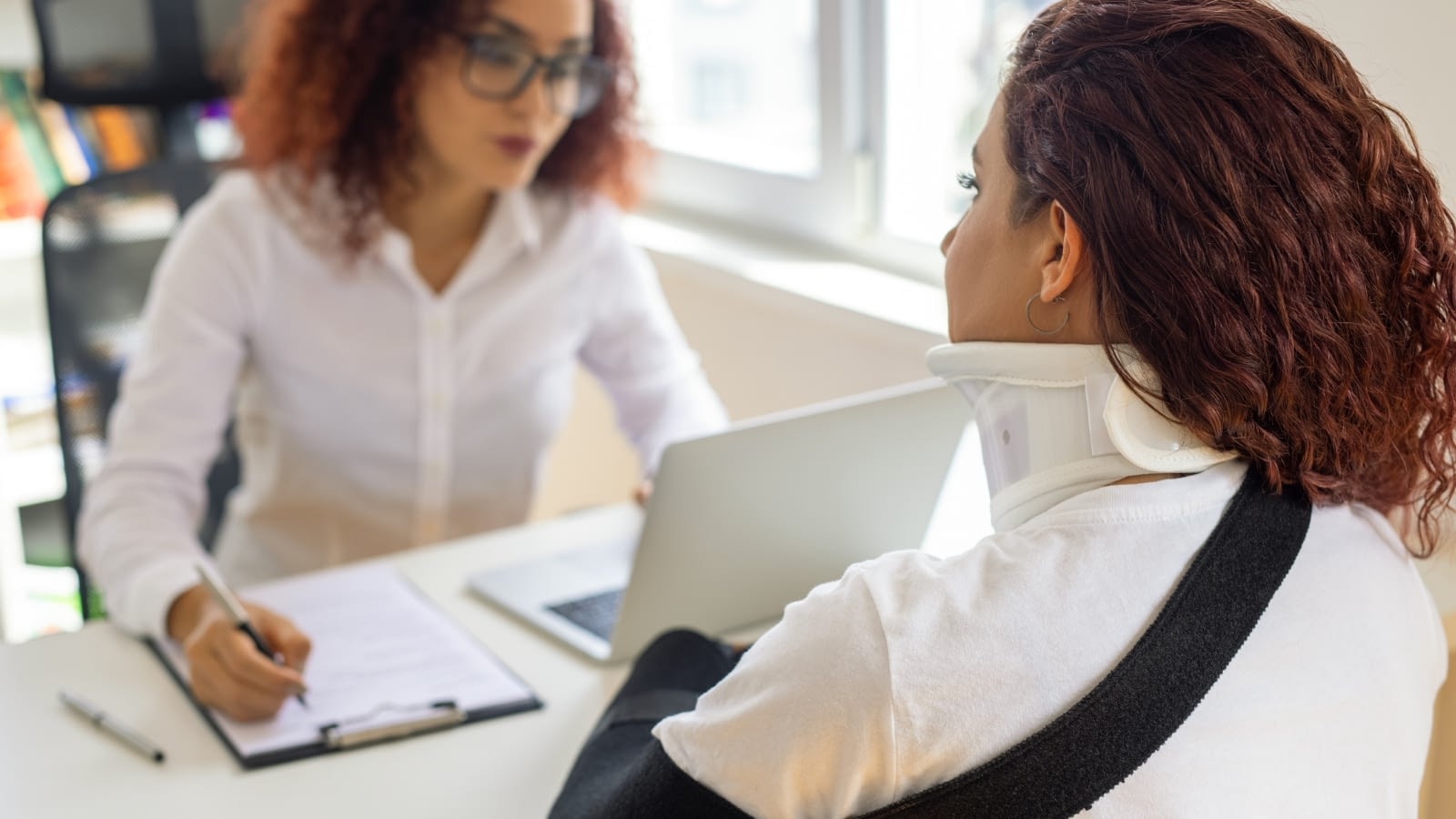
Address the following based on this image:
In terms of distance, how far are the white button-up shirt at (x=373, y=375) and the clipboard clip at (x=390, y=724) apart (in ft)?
1.53

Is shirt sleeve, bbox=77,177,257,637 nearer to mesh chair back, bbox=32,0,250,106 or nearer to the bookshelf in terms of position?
mesh chair back, bbox=32,0,250,106

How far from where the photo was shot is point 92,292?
6.03 ft

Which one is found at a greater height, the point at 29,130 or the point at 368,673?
the point at 29,130

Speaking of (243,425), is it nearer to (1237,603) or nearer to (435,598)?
(435,598)

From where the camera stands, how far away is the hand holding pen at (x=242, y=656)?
120 cm

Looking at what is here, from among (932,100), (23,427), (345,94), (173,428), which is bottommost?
(23,427)

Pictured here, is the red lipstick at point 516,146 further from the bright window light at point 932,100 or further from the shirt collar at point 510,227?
the bright window light at point 932,100

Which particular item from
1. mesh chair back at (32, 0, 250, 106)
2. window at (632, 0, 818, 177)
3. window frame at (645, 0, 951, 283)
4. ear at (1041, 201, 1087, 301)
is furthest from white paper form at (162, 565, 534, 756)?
window at (632, 0, 818, 177)

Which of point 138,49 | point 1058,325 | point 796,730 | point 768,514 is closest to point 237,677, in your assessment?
point 768,514

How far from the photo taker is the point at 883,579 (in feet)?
2.55

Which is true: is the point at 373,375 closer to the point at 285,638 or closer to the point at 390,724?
the point at 285,638

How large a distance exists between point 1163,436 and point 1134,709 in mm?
159

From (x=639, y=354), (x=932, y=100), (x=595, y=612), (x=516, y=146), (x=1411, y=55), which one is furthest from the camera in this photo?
(x=932, y=100)

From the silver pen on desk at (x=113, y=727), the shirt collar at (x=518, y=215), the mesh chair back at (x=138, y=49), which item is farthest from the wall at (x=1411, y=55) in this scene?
the mesh chair back at (x=138, y=49)
